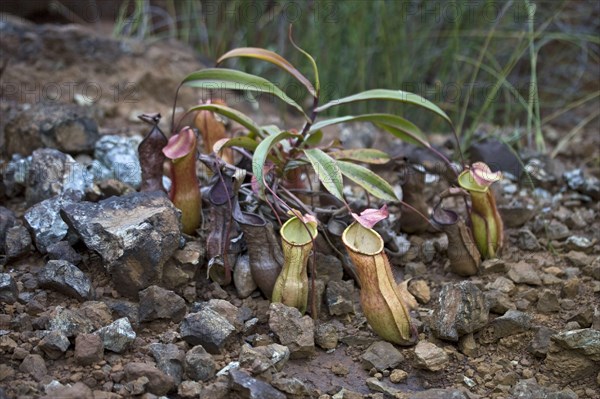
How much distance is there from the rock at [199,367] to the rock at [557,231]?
1388mm

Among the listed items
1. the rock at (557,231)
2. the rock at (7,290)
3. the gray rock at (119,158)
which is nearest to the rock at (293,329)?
the rock at (7,290)

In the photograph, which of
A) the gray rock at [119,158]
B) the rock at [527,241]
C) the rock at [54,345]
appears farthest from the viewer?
the gray rock at [119,158]

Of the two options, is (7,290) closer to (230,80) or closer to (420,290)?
(230,80)

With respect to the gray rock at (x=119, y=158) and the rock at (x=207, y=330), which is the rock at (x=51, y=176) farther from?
the rock at (x=207, y=330)

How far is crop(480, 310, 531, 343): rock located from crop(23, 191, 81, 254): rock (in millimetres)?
1264

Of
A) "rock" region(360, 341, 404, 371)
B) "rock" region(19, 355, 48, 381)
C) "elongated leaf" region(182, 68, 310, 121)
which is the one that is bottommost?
"rock" region(360, 341, 404, 371)

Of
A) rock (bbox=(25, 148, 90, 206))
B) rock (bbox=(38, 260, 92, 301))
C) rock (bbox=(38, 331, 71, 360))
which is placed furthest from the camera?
rock (bbox=(25, 148, 90, 206))

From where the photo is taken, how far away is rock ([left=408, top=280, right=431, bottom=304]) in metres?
2.16

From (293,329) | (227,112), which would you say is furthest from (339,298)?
(227,112)

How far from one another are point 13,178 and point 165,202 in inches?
28.8

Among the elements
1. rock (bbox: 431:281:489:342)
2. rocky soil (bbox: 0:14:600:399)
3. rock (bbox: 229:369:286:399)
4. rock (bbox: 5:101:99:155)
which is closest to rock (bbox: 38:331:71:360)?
rocky soil (bbox: 0:14:600:399)

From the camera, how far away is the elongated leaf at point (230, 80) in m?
2.31

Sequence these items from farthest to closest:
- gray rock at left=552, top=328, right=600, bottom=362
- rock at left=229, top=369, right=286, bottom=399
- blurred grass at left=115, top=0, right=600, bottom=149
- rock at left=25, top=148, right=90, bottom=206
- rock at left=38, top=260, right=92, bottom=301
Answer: blurred grass at left=115, top=0, right=600, bottom=149 < rock at left=25, top=148, right=90, bottom=206 < rock at left=38, top=260, right=92, bottom=301 < gray rock at left=552, top=328, right=600, bottom=362 < rock at left=229, top=369, right=286, bottom=399

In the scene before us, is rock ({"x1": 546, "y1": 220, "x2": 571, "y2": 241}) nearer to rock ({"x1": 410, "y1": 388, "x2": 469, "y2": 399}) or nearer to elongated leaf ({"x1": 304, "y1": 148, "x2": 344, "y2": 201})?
elongated leaf ({"x1": 304, "y1": 148, "x2": 344, "y2": 201})
